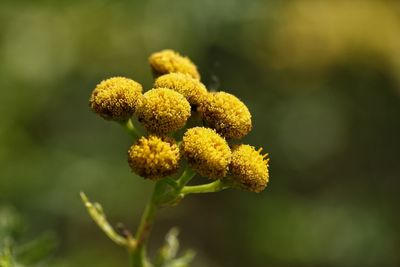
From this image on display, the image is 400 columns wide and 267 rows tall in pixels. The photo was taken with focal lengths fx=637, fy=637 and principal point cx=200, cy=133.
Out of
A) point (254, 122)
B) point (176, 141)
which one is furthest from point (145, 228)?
point (254, 122)

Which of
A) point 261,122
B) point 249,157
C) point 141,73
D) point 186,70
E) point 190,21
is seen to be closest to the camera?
point 249,157

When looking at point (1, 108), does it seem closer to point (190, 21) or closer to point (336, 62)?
point (190, 21)

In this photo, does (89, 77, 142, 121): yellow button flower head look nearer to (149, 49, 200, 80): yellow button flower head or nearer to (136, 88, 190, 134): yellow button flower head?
(136, 88, 190, 134): yellow button flower head

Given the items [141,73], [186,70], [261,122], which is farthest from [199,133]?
[261,122]

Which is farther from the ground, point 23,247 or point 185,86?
point 185,86

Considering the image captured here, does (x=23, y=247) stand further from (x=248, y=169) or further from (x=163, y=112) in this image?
(x=248, y=169)

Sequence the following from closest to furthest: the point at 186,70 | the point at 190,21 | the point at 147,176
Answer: the point at 147,176, the point at 186,70, the point at 190,21

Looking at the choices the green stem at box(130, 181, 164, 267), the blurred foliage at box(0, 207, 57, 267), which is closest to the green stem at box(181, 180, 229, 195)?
the green stem at box(130, 181, 164, 267)

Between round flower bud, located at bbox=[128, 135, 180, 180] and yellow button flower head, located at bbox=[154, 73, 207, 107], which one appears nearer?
round flower bud, located at bbox=[128, 135, 180, 180]
